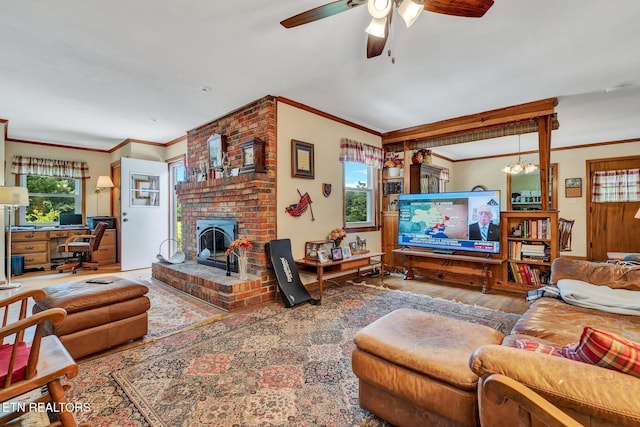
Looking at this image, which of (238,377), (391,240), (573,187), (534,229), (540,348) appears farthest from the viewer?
(573,187)

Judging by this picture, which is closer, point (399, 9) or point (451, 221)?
point (399, 9)

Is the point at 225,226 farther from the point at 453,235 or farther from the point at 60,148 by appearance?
the point at 60,148

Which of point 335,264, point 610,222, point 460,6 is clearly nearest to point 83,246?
point 335,264

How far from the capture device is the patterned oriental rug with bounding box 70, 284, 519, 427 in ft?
4.99

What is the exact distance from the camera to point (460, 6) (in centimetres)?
158

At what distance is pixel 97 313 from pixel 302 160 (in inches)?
101

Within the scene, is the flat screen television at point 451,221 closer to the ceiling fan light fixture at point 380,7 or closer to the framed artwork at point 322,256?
the framed artwork at point 322,256

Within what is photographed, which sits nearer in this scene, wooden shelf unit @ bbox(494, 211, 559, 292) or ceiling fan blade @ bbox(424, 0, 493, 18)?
ceiling fan blade @ bbox(424, 0, 493, 18)

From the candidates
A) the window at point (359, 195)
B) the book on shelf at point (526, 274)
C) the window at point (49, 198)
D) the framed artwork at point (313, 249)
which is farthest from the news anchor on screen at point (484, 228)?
the window at point (49, 198)

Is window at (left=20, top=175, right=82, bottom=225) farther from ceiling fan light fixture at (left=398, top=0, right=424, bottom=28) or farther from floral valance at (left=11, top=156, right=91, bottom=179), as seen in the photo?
ceiling fan light fixture at (left=398, top=0, right=424, bottom=28)

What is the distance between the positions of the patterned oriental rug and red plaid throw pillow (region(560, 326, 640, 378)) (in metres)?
0.96

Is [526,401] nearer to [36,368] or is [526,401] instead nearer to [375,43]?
[36,368]

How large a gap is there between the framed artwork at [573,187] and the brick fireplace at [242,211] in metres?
6.33

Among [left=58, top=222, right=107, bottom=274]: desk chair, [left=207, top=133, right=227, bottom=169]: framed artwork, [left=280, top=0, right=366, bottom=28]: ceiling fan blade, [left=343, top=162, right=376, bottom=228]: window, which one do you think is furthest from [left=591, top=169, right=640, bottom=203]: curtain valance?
[left=58, top=222, right=107, bottom=274]: desk chair
